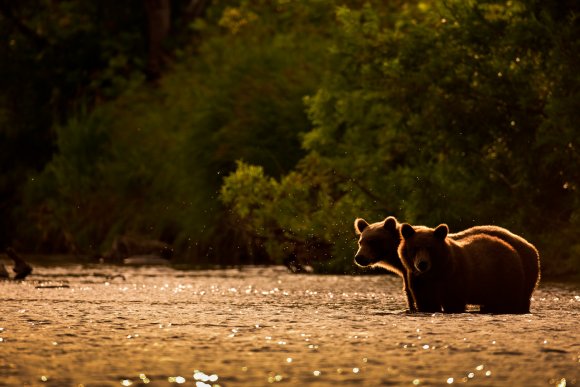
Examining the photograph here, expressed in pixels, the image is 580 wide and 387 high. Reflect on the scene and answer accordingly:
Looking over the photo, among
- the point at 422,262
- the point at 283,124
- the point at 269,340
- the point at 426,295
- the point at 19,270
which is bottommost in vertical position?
the point at 269,340

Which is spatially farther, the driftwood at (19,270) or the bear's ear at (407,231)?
the driftwood at (19,270)

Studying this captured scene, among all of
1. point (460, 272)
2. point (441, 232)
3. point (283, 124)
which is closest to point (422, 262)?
point (441, 232)

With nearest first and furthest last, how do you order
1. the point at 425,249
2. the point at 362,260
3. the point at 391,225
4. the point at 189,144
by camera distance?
the point at 425,249 < the point at 362,260 < the point at 391,225 < the point at 189,144

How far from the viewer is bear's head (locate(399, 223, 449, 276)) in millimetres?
15984

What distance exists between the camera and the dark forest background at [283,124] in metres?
27.0

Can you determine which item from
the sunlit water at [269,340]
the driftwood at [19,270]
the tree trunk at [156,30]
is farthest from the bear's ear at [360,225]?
the tree trunk at [156,30]

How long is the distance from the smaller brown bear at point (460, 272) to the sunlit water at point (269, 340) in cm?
36

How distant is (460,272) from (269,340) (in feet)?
13.0

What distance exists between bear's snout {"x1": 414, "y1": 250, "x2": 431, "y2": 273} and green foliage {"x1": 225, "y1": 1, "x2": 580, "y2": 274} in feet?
33.0

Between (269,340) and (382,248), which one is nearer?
(269,340)

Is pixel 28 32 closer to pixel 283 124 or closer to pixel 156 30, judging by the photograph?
pixel 156 30

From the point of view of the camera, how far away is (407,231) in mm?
16312

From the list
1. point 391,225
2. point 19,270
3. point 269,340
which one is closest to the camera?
point 269,340

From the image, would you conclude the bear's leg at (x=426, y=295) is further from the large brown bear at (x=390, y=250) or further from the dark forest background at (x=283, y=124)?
the dark forest background at (x=283, y=124)
